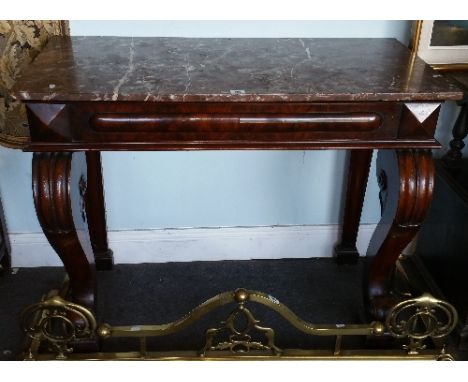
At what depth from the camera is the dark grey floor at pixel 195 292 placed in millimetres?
1371

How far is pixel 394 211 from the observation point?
1.10 meters

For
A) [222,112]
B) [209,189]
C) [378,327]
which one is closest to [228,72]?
[222,112]

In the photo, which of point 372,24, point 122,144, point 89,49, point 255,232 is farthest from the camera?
point 255,232

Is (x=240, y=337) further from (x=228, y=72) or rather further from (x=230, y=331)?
(x=228, y=72)

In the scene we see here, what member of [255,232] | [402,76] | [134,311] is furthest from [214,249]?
[402,76]

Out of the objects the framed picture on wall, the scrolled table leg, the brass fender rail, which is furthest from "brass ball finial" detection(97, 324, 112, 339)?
the framed picture on wall

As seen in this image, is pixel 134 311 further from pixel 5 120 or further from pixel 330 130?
pixel 330 130

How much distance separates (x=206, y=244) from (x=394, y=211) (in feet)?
2.13

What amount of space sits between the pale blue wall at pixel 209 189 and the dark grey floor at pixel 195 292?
13cm

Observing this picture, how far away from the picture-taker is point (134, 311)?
1446mm

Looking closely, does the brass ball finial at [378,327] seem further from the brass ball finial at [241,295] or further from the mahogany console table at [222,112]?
the brass ball finial at [241,295]

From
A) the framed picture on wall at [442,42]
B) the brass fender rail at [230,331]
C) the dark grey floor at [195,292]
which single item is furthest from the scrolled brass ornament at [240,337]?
the framed picture on wall at [442,42]

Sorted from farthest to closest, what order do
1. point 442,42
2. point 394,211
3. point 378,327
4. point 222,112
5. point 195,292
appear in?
point 195,292 < point 442,42 < point 378,327 < point 394,211 < point 222,112
